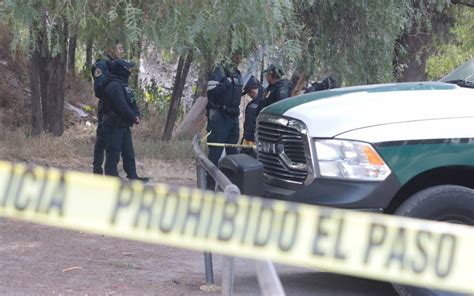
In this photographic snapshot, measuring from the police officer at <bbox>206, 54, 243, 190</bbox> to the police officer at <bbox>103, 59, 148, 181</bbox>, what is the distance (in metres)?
1.02

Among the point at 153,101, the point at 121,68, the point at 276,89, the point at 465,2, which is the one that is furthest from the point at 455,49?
the point at 121,68

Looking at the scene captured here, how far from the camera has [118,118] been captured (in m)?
10.9

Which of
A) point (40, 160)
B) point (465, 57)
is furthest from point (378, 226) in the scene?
point (465, 57)

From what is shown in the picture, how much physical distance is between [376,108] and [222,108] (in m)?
5.46

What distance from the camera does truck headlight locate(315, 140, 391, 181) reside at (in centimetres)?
592

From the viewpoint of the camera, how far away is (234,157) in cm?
636

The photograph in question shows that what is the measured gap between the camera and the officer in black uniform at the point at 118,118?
1070 cm

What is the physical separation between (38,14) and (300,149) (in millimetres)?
2398

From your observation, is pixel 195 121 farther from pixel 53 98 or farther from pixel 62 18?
pixel 62 18

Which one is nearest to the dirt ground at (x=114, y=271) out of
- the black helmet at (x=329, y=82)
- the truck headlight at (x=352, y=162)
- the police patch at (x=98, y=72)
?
the truck headlight at (x=352, y=162)

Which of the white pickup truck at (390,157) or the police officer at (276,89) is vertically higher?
the police officer at (276,89)

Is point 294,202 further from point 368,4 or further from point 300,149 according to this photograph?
point 368,4

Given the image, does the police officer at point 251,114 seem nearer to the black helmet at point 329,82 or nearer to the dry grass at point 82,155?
the black helmet at point 329,82

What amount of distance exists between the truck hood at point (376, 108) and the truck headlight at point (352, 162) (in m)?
0.10
